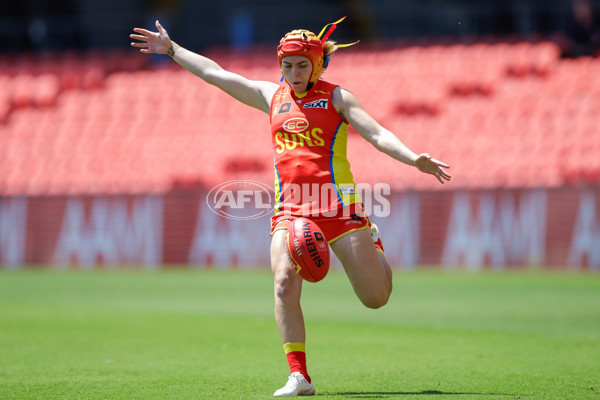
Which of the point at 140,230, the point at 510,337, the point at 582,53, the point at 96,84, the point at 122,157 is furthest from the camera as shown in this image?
the point at 96,84

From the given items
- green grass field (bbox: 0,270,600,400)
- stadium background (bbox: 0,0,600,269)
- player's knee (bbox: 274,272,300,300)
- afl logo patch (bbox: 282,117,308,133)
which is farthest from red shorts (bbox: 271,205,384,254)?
stadium background (bbox: 0,0,600,269)

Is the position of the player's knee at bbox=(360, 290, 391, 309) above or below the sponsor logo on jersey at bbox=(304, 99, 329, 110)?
below

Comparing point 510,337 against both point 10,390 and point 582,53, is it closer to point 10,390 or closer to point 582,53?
point 10,390

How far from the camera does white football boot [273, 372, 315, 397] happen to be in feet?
18.3

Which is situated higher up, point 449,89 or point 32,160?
point 449,89

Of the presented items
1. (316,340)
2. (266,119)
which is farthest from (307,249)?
(266,119)

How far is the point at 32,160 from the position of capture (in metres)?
23.9

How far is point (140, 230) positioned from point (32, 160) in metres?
5.49

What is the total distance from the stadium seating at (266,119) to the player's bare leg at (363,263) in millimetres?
12241

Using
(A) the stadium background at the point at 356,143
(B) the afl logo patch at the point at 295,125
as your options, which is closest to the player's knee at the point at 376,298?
(B) the afl logo patch at the point at 295,125

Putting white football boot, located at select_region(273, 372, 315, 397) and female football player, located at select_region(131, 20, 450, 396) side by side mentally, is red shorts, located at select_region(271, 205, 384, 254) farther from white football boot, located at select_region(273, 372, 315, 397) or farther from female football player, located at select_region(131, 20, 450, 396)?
white football boot, located at select_region(273, 372, 315, 397)

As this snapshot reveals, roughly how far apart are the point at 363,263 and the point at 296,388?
0.95m

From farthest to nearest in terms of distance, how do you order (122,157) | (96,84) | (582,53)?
(96,84) → (122,157) → (582,53)

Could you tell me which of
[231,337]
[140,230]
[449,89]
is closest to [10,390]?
[231,337]
